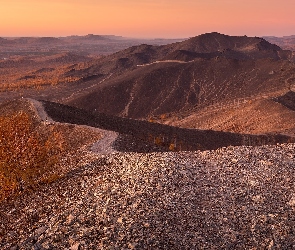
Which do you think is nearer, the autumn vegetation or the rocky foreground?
the rocky foreground

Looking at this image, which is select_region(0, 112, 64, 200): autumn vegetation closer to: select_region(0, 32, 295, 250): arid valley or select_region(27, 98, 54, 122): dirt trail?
select_region(0, 32, 295, 250): arid valley

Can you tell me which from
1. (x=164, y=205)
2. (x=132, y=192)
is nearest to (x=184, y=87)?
(x=132, y=192)

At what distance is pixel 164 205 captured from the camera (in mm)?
19797

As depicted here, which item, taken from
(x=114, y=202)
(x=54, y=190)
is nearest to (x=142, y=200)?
(x=114, y=202)

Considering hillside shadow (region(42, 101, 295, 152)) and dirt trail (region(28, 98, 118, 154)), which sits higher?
dirt trail (region(28, 98, 118, 154))

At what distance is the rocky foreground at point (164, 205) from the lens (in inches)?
677

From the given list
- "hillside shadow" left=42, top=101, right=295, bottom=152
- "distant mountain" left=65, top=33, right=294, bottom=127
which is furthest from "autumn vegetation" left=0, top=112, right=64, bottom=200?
"distant mountain" left=65, top=33, right=294, bottom=127

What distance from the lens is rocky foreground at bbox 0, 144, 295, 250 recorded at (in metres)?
17.2

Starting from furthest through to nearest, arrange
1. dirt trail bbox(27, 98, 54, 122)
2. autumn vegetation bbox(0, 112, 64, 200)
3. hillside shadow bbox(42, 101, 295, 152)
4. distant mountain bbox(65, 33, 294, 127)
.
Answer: distant mountain bbox(65, 33, 294, 127) → hillside shadow bbox(42, 101, 295, 152) → dirt trail bbox(27, 98, 54, 122) → autumn vegetation bbox(0, 112, 64, 200)

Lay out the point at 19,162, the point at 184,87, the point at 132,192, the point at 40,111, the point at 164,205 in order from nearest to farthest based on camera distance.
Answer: the point at 164,205, the point at 132,192, the point at 19,162, the point at 40,111, the point at 184,87

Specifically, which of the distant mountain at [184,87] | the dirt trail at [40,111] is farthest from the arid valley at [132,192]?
the distant mountain at [184,87]

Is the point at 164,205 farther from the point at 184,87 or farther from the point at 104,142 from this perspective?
the point at 184,87

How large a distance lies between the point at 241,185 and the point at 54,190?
13950mm

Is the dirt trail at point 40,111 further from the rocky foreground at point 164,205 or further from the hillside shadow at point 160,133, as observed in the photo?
the rocky foreground at point 164,205
